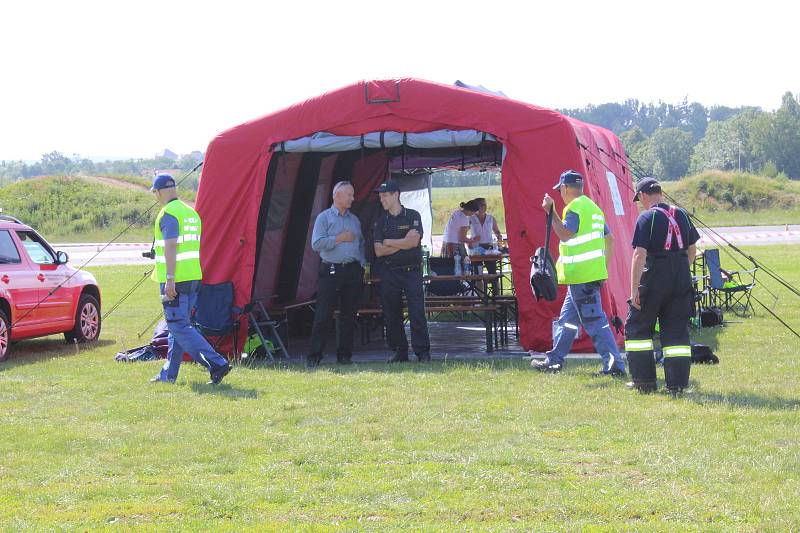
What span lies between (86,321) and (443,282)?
15.8 ft

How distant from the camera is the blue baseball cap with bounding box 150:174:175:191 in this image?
31.8 feet

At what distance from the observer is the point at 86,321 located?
45.8 feet

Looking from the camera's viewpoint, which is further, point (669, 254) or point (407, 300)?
point (407, 300)

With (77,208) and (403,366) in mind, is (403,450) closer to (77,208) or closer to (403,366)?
(403,366)

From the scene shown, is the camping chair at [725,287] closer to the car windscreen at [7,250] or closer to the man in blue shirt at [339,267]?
the man in blue shirt at [339,267]

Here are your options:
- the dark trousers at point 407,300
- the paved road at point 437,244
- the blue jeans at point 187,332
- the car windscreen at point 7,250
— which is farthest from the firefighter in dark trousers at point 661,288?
the paved road at point 437,244

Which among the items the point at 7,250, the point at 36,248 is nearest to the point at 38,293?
the point at 7,250

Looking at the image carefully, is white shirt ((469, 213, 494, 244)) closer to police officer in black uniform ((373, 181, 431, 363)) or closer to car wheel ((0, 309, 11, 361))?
police officer in black uniform ((373, 181, 431, 363))

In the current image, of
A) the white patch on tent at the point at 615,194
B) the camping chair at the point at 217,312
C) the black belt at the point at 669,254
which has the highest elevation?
the white patch on tent at the point at 615,194

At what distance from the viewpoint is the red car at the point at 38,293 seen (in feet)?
39.5

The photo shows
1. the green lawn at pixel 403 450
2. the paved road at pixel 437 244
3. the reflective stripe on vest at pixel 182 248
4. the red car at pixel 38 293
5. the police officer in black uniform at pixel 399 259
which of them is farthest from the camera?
the paved road at pixel 437 244

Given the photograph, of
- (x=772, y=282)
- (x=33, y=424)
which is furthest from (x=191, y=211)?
(x=772, y=282)

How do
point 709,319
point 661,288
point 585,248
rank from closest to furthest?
1. point 661,288
2. point 585,248
3. point 709,319

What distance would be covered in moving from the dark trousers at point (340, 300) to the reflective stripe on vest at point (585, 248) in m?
A: 2.38
